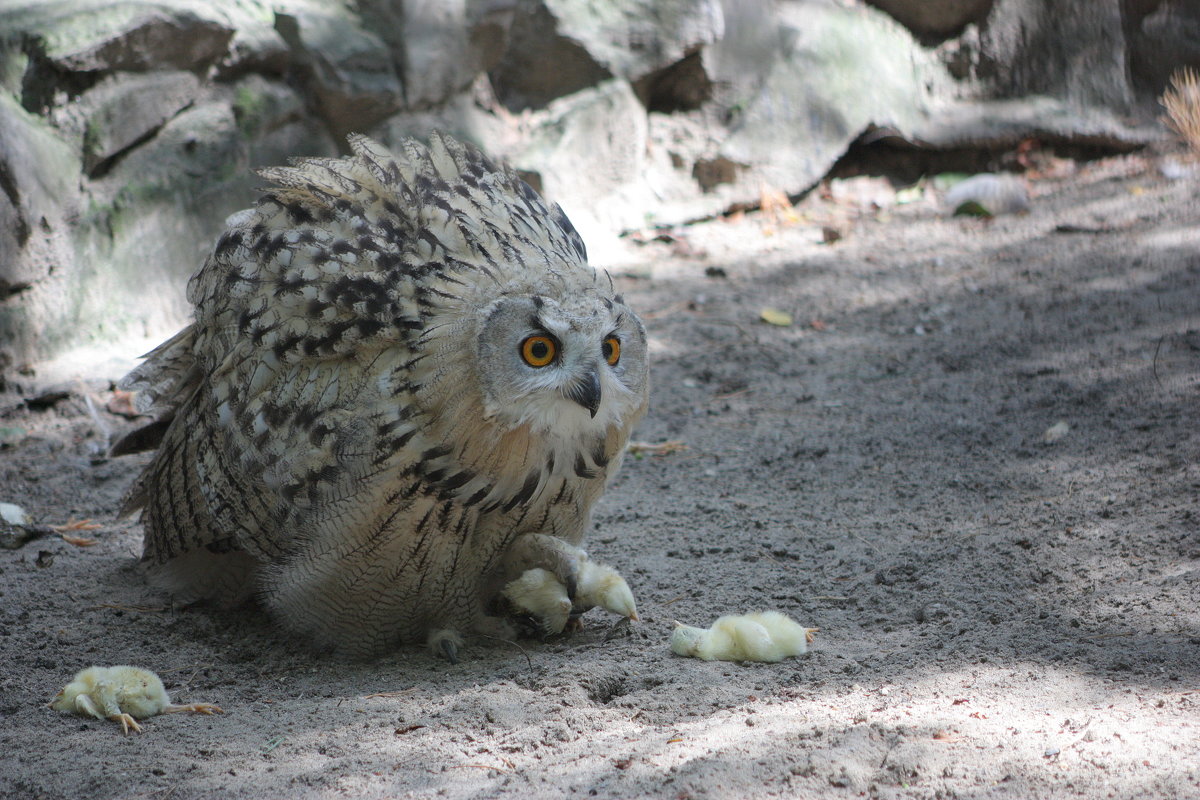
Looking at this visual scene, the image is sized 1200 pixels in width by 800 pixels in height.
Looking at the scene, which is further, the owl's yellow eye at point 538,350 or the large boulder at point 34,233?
the large boulder at point 34,233

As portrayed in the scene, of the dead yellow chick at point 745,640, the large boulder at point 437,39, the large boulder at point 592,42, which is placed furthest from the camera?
the large boulder at point 592,42

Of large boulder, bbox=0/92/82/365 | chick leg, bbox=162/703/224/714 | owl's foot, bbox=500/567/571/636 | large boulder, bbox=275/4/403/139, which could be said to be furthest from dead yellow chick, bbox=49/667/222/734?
A: large boulder, bbox=275/4/403/139

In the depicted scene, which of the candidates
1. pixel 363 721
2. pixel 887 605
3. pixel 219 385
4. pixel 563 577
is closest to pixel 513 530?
pixel 563 577

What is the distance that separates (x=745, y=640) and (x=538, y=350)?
105cm

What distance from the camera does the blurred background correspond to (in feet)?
17.7

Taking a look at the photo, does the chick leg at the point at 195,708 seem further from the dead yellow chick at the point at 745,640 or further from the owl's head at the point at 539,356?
the dead yellow chick at the point at 745,640

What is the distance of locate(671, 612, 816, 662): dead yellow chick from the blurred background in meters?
2.56

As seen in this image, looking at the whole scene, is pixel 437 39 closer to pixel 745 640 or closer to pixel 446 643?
pixel 446 643

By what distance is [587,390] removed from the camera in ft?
9.08

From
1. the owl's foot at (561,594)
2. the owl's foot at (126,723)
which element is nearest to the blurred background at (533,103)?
the owl's foot at (561,594)

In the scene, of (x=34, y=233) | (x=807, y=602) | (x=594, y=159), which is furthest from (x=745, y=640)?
(x=594, y=159)

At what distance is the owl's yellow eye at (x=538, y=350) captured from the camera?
9.12 ft

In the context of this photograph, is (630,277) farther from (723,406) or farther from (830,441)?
(830,441)

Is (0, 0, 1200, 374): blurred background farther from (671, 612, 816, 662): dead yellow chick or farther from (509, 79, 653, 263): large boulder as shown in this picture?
(671, 612, 816, 662): dead yellow chick
